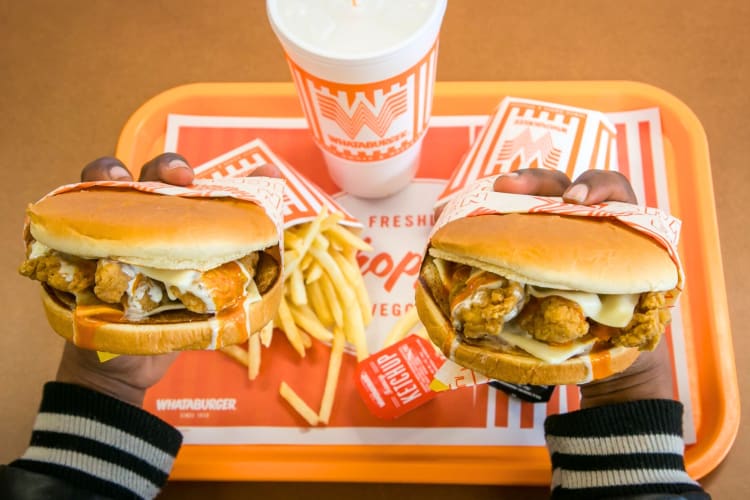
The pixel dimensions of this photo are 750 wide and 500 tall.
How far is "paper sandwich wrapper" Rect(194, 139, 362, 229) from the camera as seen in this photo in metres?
1.61

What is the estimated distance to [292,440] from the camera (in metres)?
1.64

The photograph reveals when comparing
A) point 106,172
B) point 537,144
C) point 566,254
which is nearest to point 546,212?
point 566,254

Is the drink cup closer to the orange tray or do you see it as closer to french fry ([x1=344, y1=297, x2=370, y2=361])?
french fry ([x1=344, y1=297, x2=370, y2=361])

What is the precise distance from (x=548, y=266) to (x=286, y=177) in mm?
953

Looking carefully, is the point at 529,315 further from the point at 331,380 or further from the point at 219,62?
the point at 219,62

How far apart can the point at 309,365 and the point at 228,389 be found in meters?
0.24

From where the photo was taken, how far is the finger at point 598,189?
4.21 ft

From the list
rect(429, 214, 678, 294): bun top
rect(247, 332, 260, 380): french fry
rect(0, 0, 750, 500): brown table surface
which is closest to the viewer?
rect(429, 214, 678, 294): bun top

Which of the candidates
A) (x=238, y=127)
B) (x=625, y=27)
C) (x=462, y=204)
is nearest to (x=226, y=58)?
(x=238, y=127)

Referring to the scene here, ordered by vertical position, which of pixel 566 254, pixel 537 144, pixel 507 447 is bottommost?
pixel 507 447

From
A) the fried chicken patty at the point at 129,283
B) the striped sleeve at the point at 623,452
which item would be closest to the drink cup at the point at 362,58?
the fried chicken patty at the point at 129,283

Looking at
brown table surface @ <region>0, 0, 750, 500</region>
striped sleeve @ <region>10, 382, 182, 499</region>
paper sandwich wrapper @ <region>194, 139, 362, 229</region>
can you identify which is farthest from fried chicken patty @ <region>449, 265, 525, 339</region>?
brown table surface @ <region>0, 0, 750, 500</region>

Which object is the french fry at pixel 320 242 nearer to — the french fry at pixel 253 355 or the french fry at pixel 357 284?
the french fry at pixel 357 284

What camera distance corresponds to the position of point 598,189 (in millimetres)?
1314
